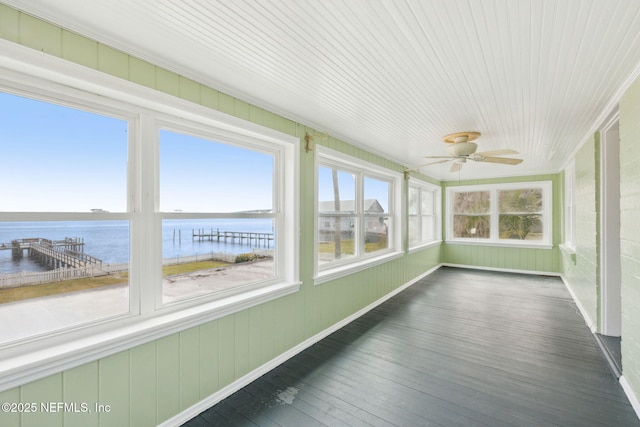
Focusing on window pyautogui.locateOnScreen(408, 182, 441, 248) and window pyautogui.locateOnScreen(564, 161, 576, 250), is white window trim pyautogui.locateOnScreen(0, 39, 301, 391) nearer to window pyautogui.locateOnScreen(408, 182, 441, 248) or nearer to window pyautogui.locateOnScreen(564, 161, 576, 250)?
window pyautogui.locateOnScreen(408, 182, 441, 248)

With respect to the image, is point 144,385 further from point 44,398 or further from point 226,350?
point 226,350

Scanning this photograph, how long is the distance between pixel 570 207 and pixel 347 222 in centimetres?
415

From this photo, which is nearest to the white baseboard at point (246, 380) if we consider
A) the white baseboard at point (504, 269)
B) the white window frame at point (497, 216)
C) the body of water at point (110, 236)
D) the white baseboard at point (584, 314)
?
the body of water at point (110, 236)

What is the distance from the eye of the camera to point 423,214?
6543 mm

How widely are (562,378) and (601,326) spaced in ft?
4.22

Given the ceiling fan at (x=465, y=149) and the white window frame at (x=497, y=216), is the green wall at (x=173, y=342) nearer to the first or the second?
the ceiling fan at (x=465, y=149)

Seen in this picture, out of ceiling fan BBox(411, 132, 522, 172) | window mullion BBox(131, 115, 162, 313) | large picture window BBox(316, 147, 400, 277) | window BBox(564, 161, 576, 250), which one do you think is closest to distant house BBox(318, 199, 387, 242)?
large picture window BBox(316, 147, 400, 277)

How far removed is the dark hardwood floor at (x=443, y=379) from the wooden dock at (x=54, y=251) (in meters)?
1.26

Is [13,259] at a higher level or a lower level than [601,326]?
higher

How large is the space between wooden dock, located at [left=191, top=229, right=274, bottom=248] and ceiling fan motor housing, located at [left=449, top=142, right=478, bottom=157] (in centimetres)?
231

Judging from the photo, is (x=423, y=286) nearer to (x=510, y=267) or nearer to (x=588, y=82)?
(x=510, y=267)

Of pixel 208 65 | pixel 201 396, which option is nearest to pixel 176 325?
pixel 201 396

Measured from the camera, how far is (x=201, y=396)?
6.67ft

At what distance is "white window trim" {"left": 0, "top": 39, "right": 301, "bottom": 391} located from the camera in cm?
136
